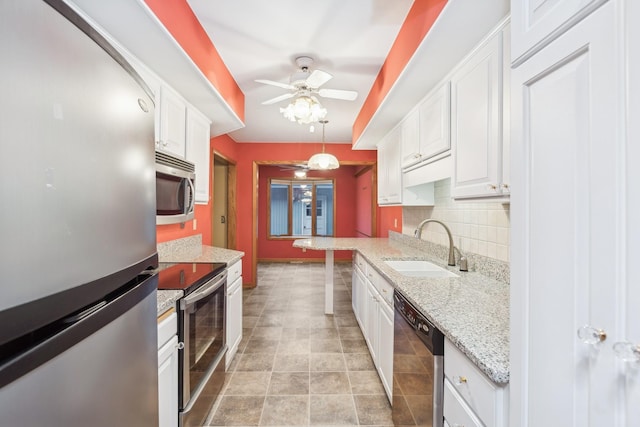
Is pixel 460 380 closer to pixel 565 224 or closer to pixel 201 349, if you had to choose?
pixel 565 224

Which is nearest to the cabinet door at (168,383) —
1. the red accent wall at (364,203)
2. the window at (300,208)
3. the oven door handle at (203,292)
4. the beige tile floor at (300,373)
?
the oven door handle at (203,292)

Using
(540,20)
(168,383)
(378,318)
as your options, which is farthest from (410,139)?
(168,383)

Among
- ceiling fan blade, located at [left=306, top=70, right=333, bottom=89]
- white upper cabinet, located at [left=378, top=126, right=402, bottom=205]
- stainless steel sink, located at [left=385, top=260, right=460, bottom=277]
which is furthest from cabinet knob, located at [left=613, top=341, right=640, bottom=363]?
white upper cabinet, located at [left=378, top=126, right=402, bottom=205]

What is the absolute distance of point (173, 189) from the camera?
2.23 metres

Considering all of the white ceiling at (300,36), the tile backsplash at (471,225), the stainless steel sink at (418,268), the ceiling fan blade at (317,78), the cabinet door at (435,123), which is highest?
the white ceiling at (300,36)

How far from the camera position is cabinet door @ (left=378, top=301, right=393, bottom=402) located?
1862 mm

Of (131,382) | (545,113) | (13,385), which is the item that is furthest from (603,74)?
(131,382)

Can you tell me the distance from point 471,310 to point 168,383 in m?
1.42

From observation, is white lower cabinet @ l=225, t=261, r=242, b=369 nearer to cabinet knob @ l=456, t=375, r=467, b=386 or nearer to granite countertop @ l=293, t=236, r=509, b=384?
granite countertop @ l=293, t=236, r=509, b=384

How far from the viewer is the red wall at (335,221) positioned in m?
7.28

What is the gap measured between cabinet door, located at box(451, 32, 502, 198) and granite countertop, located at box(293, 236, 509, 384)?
516 millimetres

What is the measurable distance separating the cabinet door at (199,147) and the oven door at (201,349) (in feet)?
3.74

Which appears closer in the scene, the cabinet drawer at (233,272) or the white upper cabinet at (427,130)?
the white upper cabinet at (427,130)

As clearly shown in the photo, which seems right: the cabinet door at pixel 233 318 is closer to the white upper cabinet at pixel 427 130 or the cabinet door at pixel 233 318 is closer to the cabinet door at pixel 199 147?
the cabinet door at pixel 199 147
